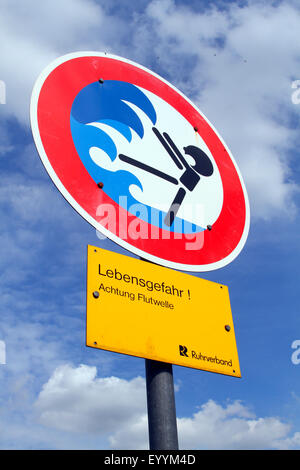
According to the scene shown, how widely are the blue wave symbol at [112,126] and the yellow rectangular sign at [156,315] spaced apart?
313 millimetres

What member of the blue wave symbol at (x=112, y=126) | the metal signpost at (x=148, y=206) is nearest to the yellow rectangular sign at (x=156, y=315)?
the metal signpost at (x=148, y=206)

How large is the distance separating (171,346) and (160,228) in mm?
598

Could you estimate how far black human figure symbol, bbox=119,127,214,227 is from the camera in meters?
2.44

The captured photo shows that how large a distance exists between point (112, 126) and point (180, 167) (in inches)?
16.7

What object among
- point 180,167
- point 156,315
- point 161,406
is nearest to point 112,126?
point 180,167

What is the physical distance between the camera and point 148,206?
7.73 feet

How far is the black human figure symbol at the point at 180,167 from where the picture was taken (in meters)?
2.44

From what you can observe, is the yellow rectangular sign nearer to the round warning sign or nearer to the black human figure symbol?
the round warning sign

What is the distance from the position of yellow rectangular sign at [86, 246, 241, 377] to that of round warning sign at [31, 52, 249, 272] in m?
0.11

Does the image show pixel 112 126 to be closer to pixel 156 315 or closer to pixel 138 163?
pixel 138 163

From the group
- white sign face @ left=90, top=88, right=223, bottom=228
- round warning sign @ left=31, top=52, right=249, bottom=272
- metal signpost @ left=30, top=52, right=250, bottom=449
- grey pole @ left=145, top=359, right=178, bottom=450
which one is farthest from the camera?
white sign face @ left=90, top=88, right=223, bottom=228

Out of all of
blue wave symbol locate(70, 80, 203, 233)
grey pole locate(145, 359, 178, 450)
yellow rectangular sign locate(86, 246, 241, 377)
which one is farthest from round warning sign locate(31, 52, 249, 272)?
grey pole locate(145, 359, 178, 450)

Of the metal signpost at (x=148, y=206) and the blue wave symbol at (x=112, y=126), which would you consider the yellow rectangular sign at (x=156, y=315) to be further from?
the blue wave symbol at (x=112, y=126)

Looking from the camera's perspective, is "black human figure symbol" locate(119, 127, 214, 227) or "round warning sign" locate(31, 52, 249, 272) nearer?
"round warning sign" locate(31, 52, 249, 272)
